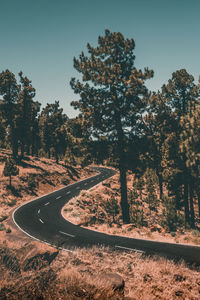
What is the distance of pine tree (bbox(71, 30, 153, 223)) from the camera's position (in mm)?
20953

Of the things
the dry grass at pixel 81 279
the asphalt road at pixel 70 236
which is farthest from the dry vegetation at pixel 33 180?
the dry grass at pixel 81 279

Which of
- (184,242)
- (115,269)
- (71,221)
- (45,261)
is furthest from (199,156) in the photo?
(45,261)

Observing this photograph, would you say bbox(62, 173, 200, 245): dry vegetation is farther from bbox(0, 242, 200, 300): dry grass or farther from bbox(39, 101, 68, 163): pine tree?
bbox(39, 101, 68, 163): pine tree

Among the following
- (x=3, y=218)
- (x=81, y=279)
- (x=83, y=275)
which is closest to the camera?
(x=81, y=279)

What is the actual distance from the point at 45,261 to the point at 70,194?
91.2 ft

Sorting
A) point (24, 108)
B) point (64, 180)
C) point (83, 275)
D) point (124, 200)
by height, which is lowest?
point (64, 180)

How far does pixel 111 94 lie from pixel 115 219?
44.2 feet

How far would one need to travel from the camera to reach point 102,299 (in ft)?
16.5

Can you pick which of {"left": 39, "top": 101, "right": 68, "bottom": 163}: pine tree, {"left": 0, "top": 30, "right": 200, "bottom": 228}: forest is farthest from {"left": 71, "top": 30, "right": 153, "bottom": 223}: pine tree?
{"left": 39, "top": 101, "right": 68, "bottom": 163}: pine tree

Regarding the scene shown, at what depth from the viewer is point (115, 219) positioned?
76.4 feet

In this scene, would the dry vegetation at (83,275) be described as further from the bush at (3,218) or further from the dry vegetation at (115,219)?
the bush at (3,218)

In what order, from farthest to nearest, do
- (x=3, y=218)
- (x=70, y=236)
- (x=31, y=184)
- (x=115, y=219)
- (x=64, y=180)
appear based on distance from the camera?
(x=64, y=180) → (x=31, y=184) → (x=115, y=219) → (x=3, y=218) → (x=70, y=236)

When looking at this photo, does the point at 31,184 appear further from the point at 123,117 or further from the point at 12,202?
the point at 123,117

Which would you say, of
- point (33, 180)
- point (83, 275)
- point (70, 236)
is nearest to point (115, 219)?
point (70, 236)
